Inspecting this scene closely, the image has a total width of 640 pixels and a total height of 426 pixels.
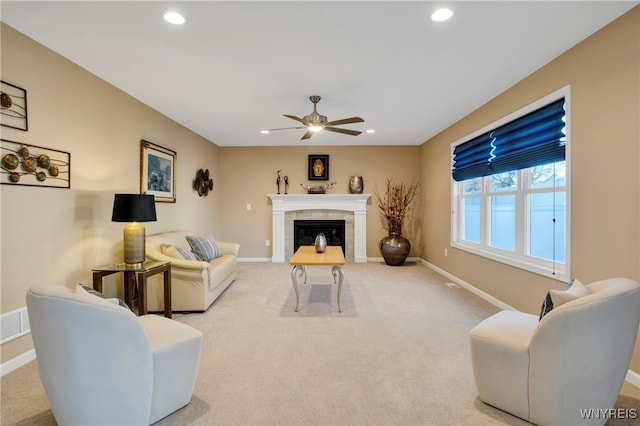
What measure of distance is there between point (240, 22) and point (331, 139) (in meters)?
3.74

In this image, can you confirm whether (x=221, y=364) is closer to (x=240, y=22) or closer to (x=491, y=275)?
(x=240, y=22)

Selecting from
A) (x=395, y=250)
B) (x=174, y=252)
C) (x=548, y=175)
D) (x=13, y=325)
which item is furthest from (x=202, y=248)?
(x=548, y=175)

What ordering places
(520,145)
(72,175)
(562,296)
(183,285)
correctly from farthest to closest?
(183,285) < (520,145) < (72,175) < (562,296)

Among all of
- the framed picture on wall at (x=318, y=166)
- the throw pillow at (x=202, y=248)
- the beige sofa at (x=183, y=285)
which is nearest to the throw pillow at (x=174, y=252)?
the beige sofa at (x=183, y=285)

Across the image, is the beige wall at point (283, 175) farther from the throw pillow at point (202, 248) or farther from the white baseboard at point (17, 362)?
the white baseboard at point (17, 362)

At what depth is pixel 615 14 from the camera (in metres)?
2.00

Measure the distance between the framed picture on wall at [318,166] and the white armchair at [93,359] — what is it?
499 centimetres

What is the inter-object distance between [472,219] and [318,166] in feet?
10.4

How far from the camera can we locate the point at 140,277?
106 inches

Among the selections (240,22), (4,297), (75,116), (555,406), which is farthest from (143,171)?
(555,406)

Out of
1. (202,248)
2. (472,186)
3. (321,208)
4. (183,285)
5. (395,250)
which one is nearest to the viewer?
(183,285)

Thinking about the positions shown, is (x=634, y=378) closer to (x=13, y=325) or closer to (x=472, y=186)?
(x=472, y=186)

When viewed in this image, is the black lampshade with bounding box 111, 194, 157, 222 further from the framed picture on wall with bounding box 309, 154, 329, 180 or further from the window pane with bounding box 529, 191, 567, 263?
the framed picture on wall with bounding box 309, 154, 329, 180

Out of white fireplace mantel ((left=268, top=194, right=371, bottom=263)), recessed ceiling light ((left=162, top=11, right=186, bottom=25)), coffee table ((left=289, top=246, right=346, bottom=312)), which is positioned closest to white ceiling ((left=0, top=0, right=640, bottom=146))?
recessed ceiling light ((left=162, top=11, right=186, bottom=25))
